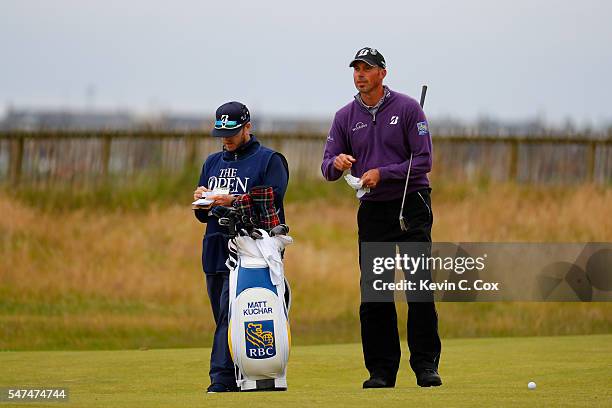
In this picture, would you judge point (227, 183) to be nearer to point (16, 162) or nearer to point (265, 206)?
point (265, 206)

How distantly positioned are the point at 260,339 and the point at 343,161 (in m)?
1.29

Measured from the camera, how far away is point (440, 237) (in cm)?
1952

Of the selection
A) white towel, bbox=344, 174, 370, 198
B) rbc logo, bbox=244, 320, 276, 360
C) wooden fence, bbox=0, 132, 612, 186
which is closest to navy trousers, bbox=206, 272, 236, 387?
rbc logo, bbox=244, 320, 276, 360

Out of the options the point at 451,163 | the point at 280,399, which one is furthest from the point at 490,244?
the point at 280,399

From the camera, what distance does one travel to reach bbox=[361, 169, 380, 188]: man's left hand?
8414 mm

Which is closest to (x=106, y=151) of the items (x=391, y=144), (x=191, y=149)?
(x=191, y=149)

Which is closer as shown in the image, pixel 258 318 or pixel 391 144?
pixel 258 318

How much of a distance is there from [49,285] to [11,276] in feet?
2.03

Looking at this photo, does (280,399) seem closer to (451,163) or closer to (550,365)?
(550,365)

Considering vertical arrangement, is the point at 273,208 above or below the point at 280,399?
above

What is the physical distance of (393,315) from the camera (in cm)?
885

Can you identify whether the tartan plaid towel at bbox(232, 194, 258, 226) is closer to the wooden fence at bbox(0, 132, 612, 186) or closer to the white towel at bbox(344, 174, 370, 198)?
the white towel at bbox(344, 174, 370, 198)

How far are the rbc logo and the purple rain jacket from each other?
110 centimetres

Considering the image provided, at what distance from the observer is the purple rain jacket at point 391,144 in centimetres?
858
